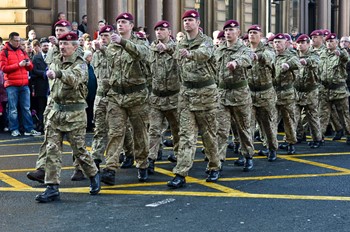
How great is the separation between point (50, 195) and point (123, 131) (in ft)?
4.57

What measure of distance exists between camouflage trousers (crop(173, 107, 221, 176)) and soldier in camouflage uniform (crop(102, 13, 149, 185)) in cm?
54

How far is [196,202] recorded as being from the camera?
342 inches

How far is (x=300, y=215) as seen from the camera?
7996 mm

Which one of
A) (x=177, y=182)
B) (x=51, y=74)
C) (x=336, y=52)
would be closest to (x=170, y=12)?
(x=336, y=52)

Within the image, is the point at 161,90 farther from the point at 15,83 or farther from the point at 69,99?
the point at 15,83

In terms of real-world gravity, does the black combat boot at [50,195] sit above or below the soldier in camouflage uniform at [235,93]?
below

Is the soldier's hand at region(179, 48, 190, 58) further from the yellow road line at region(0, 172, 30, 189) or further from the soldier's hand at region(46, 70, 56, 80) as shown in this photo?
the yellow road line at region(0, 172, 30, 189)

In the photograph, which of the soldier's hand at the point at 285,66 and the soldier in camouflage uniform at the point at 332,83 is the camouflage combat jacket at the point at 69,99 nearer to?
the soldier's hand at the point at 285,66

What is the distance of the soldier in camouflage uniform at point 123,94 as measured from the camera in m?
9.71

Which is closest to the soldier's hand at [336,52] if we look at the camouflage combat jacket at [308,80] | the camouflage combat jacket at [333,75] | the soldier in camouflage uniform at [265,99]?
the camouflage combat jacket at [333,75]

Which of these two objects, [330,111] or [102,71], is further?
[330,111]

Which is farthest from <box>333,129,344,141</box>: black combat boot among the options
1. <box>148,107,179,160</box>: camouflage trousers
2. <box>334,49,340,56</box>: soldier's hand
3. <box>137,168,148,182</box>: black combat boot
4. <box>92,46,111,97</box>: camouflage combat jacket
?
<box>137,168,148,182</box>: black combat boot

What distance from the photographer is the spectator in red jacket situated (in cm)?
1562

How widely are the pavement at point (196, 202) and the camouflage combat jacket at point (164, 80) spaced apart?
0.93 meters
